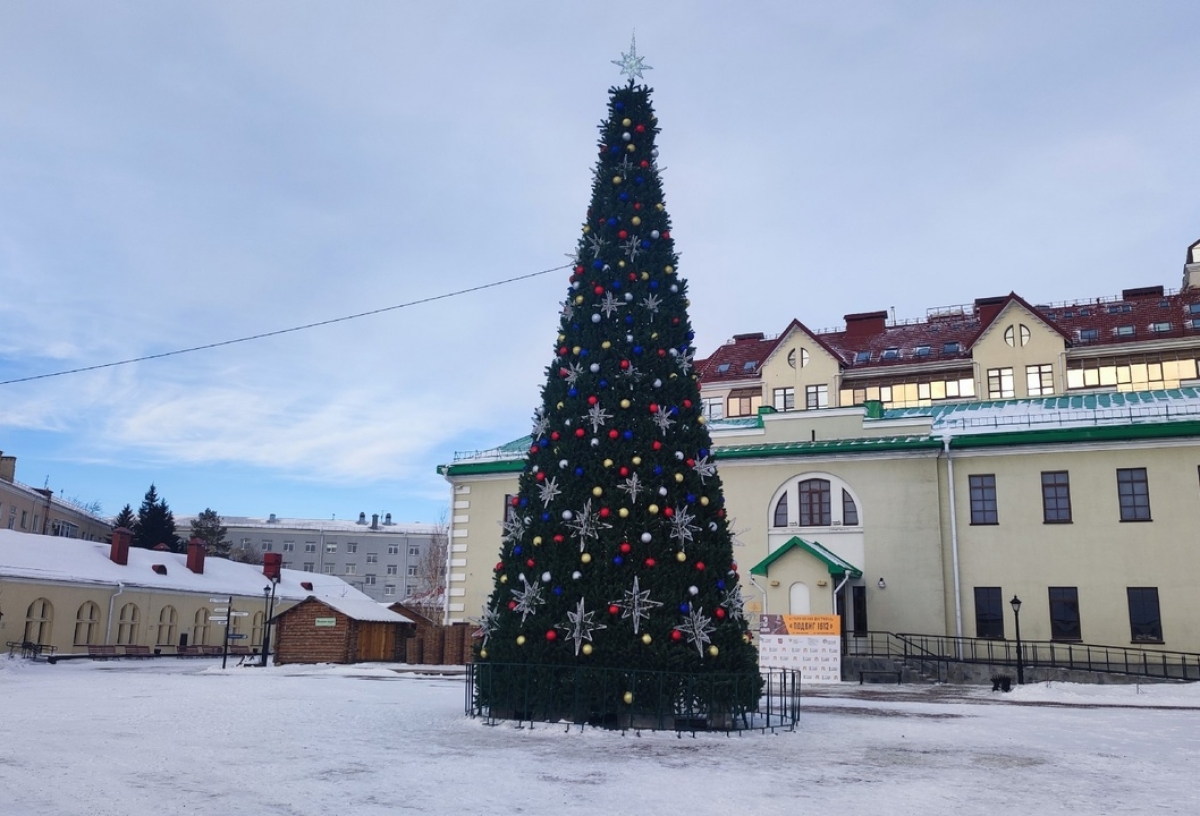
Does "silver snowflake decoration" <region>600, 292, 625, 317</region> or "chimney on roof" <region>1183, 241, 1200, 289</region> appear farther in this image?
"chimney on roof" <region>1183, 241, 1200, 289</region>

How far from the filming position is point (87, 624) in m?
42.2

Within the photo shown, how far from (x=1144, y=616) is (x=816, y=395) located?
26.2 metres

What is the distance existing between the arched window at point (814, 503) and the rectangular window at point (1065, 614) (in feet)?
22.5

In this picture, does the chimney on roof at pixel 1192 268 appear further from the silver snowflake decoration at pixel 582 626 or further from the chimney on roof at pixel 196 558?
the chimney on roof at pixel 196 558

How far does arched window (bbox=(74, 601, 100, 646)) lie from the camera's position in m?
41.8

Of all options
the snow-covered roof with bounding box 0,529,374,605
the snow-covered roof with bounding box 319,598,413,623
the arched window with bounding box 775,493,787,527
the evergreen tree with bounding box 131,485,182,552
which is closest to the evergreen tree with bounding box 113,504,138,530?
the evergreen tree with bounding box 131,485,182,552

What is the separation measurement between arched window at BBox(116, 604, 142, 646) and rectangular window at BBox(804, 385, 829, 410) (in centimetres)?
3511

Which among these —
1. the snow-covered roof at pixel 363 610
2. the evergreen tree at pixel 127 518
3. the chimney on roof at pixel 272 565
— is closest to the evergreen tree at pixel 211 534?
the evergreen tree at pixel 127 518

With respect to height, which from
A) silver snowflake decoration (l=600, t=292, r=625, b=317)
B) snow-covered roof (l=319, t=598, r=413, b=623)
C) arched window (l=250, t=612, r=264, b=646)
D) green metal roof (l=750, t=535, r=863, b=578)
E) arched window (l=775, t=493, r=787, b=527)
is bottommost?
arched window (l=250, t=612, r=264, b=646)

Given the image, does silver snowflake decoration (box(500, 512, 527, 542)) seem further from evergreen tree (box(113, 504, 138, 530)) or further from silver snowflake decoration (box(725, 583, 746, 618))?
evergreen tree (box(113, 504, 138, 530))

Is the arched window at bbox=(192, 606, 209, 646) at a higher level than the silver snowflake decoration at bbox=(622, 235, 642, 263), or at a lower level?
lower

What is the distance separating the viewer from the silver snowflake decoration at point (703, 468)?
13391 mm

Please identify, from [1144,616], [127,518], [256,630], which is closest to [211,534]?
[127,518]

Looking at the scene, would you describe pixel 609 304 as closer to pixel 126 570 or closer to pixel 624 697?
pixel 624 697
